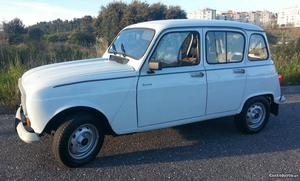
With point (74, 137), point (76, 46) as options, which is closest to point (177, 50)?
point (74, 137)

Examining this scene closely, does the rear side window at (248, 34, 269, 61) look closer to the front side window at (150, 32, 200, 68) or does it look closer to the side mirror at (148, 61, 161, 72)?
the front side window at (150, 32, 200, 68)

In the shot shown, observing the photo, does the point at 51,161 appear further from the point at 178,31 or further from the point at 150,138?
the point at 178,31

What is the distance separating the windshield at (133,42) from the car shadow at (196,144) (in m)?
1.42

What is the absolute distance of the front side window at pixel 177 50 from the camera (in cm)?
461

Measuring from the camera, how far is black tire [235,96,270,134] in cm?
559

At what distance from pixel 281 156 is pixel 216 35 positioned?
2.10 m

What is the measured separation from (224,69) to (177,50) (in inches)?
37.0

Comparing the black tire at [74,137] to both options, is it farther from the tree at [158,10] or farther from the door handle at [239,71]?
the tree at [158,10]

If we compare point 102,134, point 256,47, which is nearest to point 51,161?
point 102,134

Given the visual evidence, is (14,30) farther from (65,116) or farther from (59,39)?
(65,116)

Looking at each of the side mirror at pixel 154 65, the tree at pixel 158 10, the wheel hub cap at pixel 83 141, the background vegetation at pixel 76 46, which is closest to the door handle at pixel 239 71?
the side mirror at pixel 154 65

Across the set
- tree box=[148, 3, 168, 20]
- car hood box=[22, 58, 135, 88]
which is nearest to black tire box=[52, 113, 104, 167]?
car hood box=[22, 58, 135, 88]

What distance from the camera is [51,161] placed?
4418 mm

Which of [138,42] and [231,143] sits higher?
[138,42]
